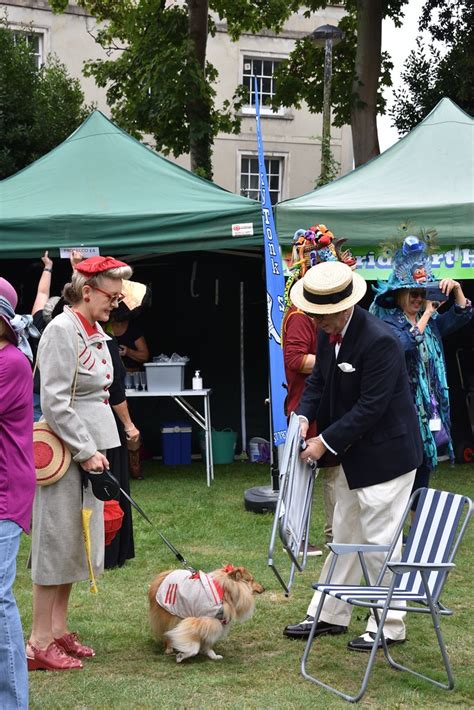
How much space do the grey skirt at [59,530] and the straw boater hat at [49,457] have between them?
0.05 metres

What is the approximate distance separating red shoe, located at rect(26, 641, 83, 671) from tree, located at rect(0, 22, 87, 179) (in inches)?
627

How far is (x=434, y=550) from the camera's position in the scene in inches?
165

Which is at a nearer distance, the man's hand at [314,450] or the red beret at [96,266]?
the red beret at [96,266]

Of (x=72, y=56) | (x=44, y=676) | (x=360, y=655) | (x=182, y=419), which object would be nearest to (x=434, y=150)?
(x=182, y=419)

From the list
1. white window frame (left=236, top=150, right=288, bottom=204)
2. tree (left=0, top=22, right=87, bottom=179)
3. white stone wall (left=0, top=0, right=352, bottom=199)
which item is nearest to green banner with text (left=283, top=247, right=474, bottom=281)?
tree (left=0, top=22, right=87, bottom=179)

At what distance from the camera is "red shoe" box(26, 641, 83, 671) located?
4125 millimetres

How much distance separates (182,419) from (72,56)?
1636 cm

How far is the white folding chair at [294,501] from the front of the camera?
3918mm

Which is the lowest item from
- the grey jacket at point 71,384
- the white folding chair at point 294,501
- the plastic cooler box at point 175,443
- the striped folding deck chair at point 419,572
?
the plastic cooler box at point 175,443

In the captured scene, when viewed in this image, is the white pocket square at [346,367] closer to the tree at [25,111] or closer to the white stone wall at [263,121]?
the tree at [25,111]

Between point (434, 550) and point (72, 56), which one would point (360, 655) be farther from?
point (72, 56)

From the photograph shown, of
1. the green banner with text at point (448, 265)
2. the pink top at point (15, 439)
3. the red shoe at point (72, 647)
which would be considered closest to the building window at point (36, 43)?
the green banner with text at point (448, 265)

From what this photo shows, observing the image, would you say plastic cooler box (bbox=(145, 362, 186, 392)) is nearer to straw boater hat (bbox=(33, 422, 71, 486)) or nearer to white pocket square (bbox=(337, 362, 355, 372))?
white pocket square (bbox=(337, 362, 355, 372))

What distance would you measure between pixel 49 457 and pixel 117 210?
477 centimetres
